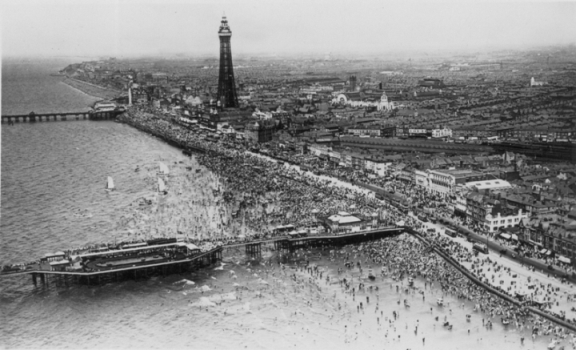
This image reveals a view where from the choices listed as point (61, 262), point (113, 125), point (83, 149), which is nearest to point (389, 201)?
point (61, 262)

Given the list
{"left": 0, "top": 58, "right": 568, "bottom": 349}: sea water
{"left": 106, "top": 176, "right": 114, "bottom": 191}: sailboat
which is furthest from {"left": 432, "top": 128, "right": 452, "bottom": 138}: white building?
{"left": 106, "top": 176, "right": 114, "bottom": 191}: sailboat

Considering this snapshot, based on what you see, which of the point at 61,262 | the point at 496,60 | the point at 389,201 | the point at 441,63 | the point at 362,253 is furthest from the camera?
the point at 441,63

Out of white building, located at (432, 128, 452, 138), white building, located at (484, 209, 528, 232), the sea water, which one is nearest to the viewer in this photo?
the sea water

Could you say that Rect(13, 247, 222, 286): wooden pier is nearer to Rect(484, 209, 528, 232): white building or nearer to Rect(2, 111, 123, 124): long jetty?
Rect(484, 209, 528, 232): white building

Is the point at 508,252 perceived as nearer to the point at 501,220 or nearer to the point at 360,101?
the point at 501,220

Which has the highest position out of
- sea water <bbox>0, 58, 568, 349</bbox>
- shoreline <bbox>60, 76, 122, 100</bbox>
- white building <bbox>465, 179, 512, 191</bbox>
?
shoreline <bbox>60, 76, 122, 100</bbox>

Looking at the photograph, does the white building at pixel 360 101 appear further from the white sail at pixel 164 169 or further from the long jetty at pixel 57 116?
the white sail at pixel 164 169

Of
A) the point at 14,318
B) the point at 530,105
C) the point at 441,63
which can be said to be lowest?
the point at 14,318

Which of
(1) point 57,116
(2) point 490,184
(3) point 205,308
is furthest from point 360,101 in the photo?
(3) point 205,308

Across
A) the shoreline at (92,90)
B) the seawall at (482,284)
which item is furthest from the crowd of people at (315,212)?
the shoreline at (92,90)

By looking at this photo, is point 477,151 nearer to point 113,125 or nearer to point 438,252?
point 438,252

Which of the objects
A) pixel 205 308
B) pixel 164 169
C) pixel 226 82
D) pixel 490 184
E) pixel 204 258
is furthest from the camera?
pixel 226 82
